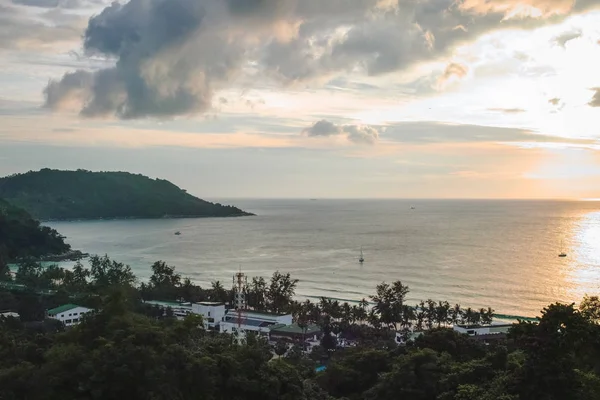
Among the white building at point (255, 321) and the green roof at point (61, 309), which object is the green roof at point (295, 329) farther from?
the green roof at point (61, 309)

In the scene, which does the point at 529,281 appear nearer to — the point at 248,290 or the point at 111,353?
the point at 248,290

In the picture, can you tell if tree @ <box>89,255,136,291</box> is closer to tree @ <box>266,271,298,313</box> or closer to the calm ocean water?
the calm ocean water

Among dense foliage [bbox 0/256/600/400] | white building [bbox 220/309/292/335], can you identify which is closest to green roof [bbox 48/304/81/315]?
white building [bbox 220/309/292/335]

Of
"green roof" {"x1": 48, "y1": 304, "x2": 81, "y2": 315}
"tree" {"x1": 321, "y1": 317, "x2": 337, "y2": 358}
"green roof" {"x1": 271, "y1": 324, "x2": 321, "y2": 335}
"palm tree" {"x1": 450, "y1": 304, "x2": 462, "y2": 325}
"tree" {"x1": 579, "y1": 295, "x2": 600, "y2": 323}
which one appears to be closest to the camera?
"tree" {"x1": 579, "y1": 295, "x2": 600, "y2": 323}

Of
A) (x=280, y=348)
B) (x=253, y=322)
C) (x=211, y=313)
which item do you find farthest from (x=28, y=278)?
(x=280, y=348)

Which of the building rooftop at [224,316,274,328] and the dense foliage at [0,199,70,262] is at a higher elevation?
the dense foliage at [0,199,70,262]

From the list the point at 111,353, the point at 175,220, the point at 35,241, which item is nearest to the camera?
the point at 111,353

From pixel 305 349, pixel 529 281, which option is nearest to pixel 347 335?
pixel 305 349
